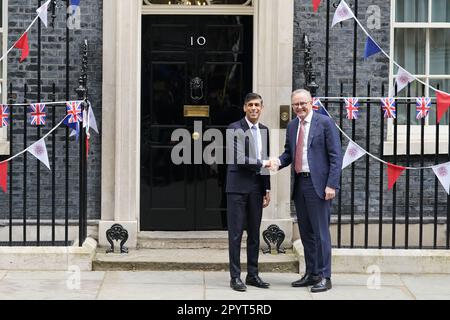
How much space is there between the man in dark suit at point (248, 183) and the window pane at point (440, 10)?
109 inches

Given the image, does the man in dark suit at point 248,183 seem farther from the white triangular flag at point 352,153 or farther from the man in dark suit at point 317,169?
the white triangular flag at point 352,153

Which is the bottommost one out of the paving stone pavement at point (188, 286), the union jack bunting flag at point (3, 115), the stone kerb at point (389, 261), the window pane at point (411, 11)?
the paving stone pavement at point (188, 286)

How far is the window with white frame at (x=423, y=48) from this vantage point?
395 inches

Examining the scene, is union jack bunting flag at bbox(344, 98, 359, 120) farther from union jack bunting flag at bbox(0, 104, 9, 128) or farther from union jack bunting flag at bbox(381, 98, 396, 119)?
union jack bunting flag at bbox(0, 104, 9, 128)

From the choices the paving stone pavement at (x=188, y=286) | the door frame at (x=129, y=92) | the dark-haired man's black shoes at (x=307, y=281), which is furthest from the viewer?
the door frame at (x=129, y=92)

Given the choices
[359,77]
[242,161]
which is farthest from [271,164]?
[359,77]

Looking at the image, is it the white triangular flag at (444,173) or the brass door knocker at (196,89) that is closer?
the white triangular flag at (444,173)

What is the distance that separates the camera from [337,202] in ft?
31.9


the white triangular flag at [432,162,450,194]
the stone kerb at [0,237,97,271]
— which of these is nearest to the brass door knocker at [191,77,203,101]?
the stone kerb at [0,237,97,271]

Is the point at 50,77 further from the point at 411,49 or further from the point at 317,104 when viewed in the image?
the point at 411,49

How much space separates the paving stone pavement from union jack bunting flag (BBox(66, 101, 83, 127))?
55.2 inches

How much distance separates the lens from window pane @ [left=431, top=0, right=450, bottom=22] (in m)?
10.1

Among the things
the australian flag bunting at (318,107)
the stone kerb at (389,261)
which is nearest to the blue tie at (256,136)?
the australian flag bunting at (318,107)

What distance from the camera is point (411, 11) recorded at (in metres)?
10.0
